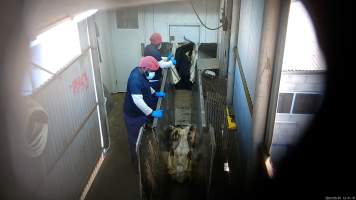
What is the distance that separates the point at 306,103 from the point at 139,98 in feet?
8.70

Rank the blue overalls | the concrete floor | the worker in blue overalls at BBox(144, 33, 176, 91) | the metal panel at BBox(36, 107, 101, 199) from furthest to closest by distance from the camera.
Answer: the worker in blue overalls at BBox(144, 33, 176, 91) < the concrete floor < the blue overalls < the metal panel at BBox(36, 107, 101, 199)

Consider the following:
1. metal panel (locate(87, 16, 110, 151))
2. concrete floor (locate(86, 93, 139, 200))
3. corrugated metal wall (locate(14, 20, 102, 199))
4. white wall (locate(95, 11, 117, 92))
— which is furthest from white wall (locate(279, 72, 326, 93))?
white wall (locate(95, 11, 117, 92))

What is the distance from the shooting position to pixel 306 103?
2465 mm

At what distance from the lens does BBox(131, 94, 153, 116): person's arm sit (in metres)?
4.57

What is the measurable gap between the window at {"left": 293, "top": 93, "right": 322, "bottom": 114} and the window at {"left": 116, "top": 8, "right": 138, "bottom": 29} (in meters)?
5.19

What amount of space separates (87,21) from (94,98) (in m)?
1.23

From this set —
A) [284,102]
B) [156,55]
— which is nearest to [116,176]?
[156,55]

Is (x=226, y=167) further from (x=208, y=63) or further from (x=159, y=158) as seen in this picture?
(x=208, y=63)

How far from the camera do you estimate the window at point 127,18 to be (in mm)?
6883

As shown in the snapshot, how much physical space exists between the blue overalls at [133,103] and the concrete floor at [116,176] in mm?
506

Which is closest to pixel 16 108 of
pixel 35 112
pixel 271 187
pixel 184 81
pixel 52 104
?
pixel 35 112

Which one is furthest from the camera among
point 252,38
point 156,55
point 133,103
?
point 156,55

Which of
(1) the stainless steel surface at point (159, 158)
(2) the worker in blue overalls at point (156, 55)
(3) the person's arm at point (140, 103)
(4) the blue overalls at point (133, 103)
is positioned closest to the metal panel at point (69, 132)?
(4) the blue overalls at point (133, 103)

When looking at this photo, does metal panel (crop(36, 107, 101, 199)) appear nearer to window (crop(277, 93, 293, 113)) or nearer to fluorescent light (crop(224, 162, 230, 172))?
fluorescent light (crop(224, 162, 230, 172))
